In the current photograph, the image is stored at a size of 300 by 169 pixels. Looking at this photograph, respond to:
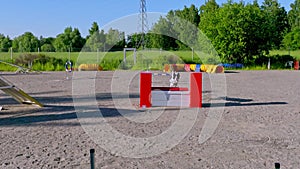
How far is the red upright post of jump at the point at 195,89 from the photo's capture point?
8.03m

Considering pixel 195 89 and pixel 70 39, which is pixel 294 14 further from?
pixel 195 89

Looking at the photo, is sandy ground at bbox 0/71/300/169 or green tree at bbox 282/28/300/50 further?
green tree at bbox 282/28/300/50

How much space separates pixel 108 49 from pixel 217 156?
29419 mm

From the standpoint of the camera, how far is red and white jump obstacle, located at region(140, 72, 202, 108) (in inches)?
322

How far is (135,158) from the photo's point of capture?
4238 mm

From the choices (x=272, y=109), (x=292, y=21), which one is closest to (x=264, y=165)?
(x=272, y=109)

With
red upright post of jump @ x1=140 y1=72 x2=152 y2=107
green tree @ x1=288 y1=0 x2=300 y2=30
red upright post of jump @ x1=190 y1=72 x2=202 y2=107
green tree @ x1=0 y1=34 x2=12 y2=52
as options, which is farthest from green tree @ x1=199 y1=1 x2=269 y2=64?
green tree @ x1=0 y1=34 x2=12 y2=52

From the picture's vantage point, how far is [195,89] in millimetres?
8141

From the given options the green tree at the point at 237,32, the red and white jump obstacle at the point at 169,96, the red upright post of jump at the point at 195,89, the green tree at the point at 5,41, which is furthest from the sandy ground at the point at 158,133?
the green tree at the point at 5,41

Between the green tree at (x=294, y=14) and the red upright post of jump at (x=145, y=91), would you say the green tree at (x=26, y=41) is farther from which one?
the red upright post of jump at (x=145, y=91)

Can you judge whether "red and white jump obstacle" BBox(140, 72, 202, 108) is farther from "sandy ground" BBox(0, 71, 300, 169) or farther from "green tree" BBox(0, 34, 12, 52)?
"green tree" BBox(0, 34, 12, 52)

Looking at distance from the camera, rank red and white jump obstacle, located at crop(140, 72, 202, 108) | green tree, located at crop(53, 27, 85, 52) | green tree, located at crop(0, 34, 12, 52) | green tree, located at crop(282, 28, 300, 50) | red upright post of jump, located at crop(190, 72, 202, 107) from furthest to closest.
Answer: green tree, located at crop(0, 34, 12, 52) < green tree, located at crop(53, 27, 85, 52) < green tree, located at crop(282, 28, 300, 50) < red and white jump obstacle, located at crop(140, 72, 202, 108) < red upright post of jump, located at crop(190, 72, 202, 107)

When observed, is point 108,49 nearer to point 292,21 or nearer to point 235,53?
point 235,53

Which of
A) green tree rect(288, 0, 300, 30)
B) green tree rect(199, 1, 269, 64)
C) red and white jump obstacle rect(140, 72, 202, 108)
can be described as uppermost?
green tree rect(288, 0, 300, 30)
